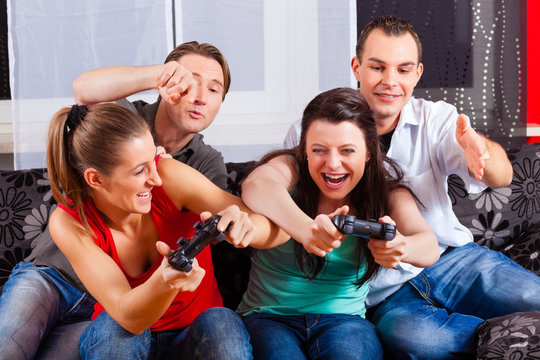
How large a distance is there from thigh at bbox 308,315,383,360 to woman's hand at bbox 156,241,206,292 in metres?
0.38

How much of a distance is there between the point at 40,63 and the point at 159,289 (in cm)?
154

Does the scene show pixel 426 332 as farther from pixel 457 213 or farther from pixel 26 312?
pixel 26 312

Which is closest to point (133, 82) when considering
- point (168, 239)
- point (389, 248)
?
point (168, 239)

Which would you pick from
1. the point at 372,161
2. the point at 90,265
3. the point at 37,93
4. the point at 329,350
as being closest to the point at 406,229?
the point at 372,161

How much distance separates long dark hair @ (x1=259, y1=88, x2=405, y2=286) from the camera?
1.40 metres

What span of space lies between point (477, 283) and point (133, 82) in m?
1.10

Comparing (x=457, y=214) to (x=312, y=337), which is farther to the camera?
(x=457, y=214)

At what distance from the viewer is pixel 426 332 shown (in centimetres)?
137

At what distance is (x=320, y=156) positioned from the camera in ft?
4.53

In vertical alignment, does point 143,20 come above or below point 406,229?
above

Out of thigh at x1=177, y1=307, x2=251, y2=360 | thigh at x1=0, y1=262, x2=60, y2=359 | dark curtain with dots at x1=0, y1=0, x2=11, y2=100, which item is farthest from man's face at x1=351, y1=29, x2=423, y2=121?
dark curtain with dots at x1=0, y1=0, x2=11, y2=100

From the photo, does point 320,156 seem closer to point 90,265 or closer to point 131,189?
point 131,189

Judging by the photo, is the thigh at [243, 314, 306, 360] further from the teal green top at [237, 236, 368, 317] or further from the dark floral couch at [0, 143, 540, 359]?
the dark floral couch at [0, 143, 540, 359]

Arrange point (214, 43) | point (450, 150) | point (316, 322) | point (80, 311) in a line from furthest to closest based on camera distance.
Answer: point (214, 43)
point (450, 150)
point (80, 311)
point (316, 322)
